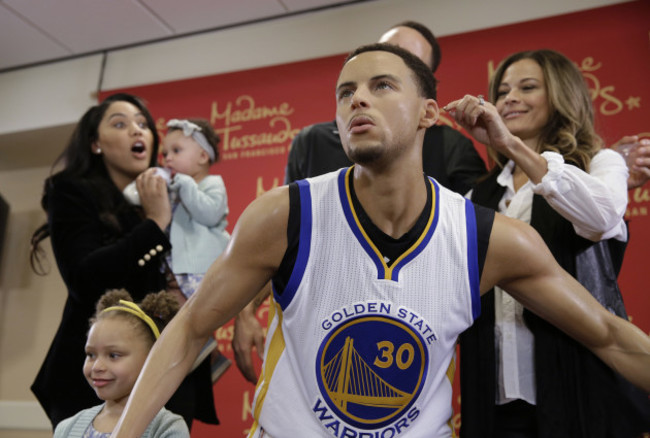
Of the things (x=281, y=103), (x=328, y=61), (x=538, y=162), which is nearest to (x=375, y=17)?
(x=328, y=61)

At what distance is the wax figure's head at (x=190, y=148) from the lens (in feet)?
8.77

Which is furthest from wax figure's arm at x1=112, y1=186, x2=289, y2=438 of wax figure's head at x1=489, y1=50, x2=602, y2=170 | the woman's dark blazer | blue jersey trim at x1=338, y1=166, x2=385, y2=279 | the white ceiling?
the white ceiling

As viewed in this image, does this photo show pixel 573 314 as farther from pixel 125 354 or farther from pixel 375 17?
pixel 375 17

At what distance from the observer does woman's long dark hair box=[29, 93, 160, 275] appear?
2.25 m

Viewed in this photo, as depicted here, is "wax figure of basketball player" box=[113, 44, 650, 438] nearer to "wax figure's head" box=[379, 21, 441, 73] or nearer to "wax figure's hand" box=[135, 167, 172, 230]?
"wax figure's hand" box=[135, 167, 172, 230]

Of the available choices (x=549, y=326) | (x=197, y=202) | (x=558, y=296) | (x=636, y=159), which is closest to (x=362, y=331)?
(x=558, y=296)

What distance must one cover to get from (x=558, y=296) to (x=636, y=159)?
646 millimetres

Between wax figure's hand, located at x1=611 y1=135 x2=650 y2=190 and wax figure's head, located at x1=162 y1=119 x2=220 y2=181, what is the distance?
167 centimetres

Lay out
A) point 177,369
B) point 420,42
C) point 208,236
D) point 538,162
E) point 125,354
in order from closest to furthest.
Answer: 1. point 177,369
2. point 538,162
3. point 125,354
4. point 208,236
5. point 420,42

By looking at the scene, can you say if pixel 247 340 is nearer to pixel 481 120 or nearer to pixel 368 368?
pixel 368 368

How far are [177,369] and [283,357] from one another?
24 cm

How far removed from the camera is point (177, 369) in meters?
1.38

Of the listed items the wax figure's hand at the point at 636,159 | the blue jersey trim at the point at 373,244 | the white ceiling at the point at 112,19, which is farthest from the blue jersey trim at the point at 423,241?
the white ceiling at the point at 112,19

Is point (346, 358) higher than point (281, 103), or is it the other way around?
point (281, 103)
